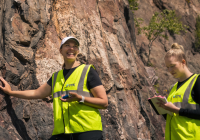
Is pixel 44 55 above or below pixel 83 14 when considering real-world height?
below

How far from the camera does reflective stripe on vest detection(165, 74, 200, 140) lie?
8.77 ft

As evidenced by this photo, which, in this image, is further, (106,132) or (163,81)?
(163,81)

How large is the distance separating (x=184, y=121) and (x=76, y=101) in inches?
54.0

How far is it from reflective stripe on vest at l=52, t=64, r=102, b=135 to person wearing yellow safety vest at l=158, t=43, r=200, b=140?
37.6 inches

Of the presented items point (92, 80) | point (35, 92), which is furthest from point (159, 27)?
point (92, 80)

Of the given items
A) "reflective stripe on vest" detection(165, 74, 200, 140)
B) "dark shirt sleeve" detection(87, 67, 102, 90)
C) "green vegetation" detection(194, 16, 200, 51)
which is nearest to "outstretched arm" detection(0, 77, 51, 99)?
"dark shirt sleeve" detection(87, 67, 102, 90)

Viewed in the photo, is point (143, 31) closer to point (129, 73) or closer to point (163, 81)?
point (163, 81)

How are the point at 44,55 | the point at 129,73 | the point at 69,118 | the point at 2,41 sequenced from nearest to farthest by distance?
1. the point at 69,118
2. the point at 2,41
3. the point at 44,55
4. the point at 129,73

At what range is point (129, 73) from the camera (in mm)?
8438

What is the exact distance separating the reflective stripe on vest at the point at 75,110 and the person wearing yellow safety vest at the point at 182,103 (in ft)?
3.13

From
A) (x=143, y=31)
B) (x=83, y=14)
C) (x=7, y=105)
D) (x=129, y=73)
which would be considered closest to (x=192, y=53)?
(x=143, y=31)

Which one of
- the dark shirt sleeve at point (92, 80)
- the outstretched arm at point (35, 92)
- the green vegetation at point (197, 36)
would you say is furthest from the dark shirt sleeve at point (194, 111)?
the green vegetation at point (197, 36)

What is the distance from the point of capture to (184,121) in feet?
8.98

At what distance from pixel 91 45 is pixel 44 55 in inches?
74.5
